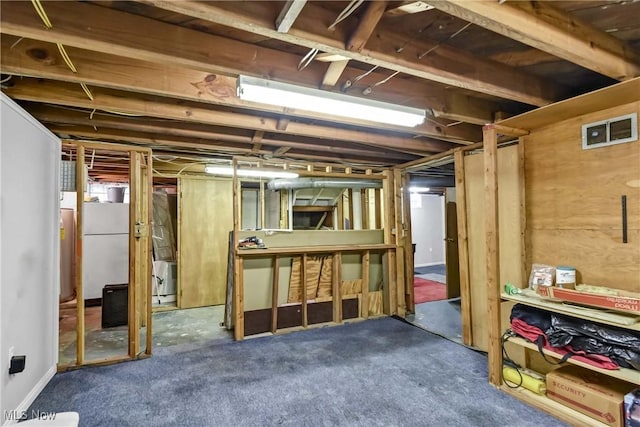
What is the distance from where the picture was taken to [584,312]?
6.23ft

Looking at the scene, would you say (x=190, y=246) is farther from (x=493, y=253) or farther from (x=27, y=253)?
(x=493, y=253)

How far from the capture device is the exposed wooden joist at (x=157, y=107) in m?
2.04

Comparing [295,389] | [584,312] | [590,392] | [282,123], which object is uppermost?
[282,123]

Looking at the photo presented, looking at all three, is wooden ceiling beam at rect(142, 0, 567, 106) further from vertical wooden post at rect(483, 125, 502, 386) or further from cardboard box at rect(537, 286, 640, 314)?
cardboard box at rect(537, 286, 640, 314)

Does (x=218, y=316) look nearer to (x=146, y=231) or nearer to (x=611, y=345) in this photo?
(x=146, y=231)

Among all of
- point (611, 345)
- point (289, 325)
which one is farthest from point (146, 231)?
point (611, 345)

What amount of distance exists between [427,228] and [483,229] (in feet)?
20.3

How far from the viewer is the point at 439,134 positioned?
2.89 metres

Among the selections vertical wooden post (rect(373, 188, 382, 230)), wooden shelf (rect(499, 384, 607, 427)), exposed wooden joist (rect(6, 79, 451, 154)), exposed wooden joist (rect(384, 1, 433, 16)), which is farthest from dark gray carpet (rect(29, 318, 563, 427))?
vertical wooden post (rect(373, 188, 382, 230))

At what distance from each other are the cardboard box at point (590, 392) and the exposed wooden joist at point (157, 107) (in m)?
2.39

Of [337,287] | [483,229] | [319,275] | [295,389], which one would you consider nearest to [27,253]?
[295,389]

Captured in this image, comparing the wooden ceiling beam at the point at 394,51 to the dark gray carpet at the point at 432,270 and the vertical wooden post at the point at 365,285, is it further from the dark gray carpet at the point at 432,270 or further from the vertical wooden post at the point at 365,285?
the dark gray carpet at the point at 432,270

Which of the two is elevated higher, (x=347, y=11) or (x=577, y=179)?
(x=347, y=11)

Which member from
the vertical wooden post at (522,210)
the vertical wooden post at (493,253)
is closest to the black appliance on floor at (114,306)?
the vertical wooden post at (493,253)
